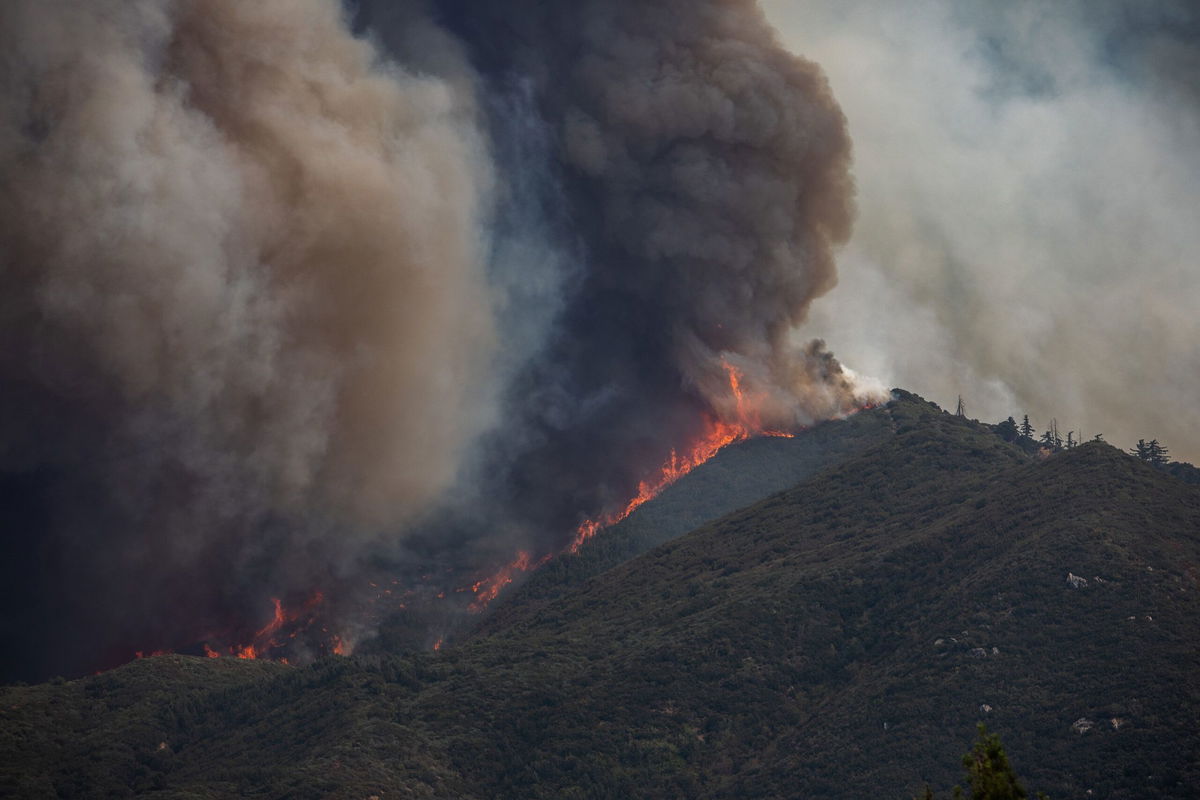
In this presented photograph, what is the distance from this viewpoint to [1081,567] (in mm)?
78438

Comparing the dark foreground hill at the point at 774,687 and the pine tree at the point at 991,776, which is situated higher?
the dark foreground hill at the point at 774,687

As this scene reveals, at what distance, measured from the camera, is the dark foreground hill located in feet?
227

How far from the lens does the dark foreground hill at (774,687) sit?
227 feet

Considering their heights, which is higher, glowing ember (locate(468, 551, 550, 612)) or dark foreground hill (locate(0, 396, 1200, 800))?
glowing ember (locate(468, 551, 550, 612))

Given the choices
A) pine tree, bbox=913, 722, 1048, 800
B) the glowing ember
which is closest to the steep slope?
the glowing ember

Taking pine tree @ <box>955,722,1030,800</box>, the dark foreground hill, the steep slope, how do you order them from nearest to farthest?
pine tree @ <box>955,722,1030,800</box> → the dark foreground hill → the steep slope

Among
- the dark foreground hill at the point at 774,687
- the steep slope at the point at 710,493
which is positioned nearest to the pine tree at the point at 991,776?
the dark foreground hill at the point at 774,687

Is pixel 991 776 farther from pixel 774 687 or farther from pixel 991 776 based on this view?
pixel 774 687

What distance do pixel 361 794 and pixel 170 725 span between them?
19.3 m

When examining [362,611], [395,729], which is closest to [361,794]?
[395,729]

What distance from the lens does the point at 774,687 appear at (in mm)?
79375

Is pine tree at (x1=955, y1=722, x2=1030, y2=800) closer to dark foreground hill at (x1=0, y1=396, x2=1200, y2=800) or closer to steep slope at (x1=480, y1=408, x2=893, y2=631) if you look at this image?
dark foreground hill at (x1=0, y1=396, x2=1200, y2=800)

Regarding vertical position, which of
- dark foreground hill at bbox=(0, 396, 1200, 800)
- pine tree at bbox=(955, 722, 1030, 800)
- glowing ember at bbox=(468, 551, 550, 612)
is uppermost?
glowing ember at bbox=(468, 551, 550, 612)

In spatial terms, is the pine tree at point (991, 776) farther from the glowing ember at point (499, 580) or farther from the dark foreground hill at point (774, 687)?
the glowing ember at point (499, 580)
